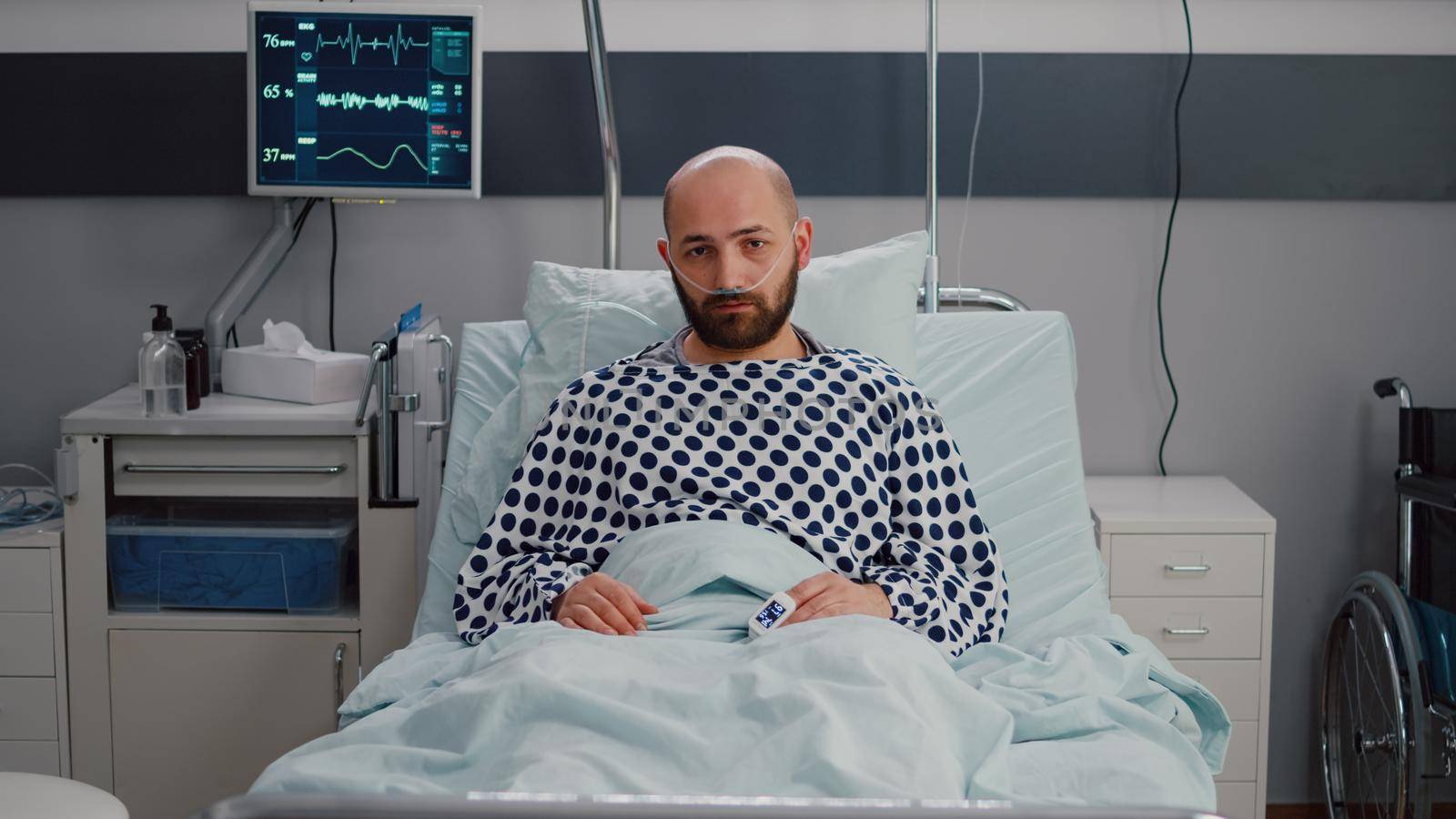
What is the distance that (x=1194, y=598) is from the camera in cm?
228

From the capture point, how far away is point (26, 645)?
229cm

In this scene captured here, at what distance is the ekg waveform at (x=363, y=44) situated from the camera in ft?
7.69

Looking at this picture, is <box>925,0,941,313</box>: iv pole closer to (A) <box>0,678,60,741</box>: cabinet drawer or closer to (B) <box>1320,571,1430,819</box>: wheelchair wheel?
(B) <box>1320,571,1430,819</box>: wheelchair wheel

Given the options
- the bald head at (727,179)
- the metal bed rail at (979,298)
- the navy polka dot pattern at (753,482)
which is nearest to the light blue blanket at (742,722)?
the navy polka dot pattern at (753,482)

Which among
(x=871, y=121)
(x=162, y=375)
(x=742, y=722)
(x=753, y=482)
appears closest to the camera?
(x=742, y=722)

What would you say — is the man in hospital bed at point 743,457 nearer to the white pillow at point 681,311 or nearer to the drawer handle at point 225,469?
the white pillow at point 681,311

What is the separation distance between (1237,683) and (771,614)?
3.90 feet

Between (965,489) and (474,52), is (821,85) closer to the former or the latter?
(474,52)

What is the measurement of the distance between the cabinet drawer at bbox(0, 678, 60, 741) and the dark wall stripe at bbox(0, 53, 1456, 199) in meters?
1.01

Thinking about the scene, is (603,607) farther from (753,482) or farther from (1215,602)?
(1215,602)

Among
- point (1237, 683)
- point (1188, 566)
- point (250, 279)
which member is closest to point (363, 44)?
point (250, 279)

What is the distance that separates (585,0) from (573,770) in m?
1.48

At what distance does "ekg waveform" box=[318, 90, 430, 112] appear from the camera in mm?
2365

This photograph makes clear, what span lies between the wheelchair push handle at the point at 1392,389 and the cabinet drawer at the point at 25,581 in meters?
2.45
